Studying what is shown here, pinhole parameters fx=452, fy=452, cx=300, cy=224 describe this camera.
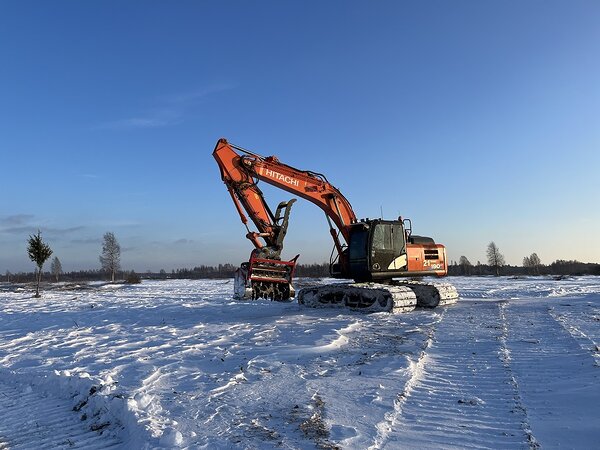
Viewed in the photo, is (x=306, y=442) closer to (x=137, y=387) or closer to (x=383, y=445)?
(x=383, y=445)

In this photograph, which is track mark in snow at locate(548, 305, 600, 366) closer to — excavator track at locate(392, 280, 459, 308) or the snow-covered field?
the snow-covered field

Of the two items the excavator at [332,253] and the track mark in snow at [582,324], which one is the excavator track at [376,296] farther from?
the track mark in snow at [582,324]

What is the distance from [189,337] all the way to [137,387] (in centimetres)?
383

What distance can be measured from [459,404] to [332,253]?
11.1 metres

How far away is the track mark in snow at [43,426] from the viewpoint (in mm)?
4113

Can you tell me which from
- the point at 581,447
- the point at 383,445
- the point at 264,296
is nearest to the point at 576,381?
the point at 581,447

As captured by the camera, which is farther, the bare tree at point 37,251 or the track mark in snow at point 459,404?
the bare tree at point 37,251

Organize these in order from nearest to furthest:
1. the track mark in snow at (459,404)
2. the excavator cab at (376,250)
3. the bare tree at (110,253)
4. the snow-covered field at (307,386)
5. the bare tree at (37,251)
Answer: the track mark in snow at (459,404)
the snow-covered field at (307,386)
the excavator cab at (376,250)
the bare tree at (37,251)
the bare tree at (110,253)

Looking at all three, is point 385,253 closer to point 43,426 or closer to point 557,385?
point 557,385

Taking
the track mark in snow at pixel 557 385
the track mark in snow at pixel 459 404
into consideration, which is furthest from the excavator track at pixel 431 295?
the track mark in snow at pixel 459 404

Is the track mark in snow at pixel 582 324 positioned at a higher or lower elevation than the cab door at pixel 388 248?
lower

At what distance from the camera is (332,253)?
15828mm

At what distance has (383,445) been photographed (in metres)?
3.77

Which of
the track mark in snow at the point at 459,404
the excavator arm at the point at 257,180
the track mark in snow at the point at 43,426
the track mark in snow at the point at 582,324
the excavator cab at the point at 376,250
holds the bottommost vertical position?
the track mark in snow at the point at 43,426
